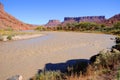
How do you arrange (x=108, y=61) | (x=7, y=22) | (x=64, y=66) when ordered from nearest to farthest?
1. (x=108, y=61)
2. (x=64, y=66)
3. (x=7, y=22)

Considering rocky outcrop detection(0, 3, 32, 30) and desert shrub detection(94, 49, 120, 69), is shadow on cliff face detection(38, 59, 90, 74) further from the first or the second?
rocky outcrop detection(0, 3, 32, 30)

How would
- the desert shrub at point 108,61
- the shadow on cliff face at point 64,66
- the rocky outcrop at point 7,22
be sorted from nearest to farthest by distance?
the desert shrub at point 108,61 < the shadow on cliff face at point 64,66 < the rocky outcrop at point 7,22

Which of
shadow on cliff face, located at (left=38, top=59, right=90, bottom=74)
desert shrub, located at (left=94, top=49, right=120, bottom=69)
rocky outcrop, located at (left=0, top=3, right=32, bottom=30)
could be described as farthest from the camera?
rocky outcrop, located at (left=0, top=3, right=32, bottom=30)

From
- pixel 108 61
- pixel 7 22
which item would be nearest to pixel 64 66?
pixel 108 61

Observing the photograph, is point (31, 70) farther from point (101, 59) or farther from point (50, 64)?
point (101, 59)

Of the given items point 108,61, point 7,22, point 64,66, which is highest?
point 108,61

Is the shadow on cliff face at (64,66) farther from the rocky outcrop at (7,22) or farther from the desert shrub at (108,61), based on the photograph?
the rocky outcrop at (7,22)

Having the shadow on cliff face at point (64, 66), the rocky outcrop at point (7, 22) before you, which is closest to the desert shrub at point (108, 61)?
the shadow on cliff face at point (64, 66)

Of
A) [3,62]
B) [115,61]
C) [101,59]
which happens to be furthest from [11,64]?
[115,61]

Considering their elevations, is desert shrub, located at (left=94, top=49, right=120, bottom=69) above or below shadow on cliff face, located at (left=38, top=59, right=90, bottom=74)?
above

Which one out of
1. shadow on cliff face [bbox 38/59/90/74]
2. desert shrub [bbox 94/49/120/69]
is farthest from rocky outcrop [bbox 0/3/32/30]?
desert shrub [bbox 94/49/120/69]

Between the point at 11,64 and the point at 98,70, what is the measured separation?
6.83m

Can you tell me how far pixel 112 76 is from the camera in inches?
318

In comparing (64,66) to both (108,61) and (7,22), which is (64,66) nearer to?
(108,61)
